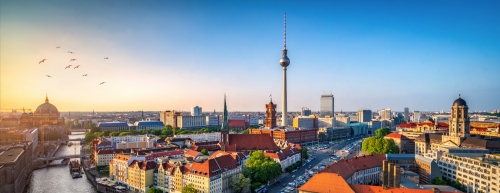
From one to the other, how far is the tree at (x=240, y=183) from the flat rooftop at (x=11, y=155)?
33.0 meters

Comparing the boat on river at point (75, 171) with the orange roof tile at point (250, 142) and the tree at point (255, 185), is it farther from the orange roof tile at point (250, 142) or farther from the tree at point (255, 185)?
the tree at point (255, 185)

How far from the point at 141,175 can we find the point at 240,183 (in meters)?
15.8

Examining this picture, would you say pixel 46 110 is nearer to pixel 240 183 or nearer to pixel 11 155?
pixel 11 155

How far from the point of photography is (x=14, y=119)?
11912 cm

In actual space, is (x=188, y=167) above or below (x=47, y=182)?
above

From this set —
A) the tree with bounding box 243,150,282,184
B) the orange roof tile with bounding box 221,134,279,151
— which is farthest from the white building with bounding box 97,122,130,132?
the tree with bounding box 243,150,282,184

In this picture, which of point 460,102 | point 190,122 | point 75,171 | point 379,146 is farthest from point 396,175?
point 190,122

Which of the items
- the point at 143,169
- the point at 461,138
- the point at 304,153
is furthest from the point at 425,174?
the point at 143,169

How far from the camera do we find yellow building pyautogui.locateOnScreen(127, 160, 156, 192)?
48500 mm

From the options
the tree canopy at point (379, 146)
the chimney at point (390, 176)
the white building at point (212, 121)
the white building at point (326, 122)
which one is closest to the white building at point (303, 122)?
the white building at point (326, 122)

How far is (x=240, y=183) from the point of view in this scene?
4559 cm

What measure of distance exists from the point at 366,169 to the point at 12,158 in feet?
186

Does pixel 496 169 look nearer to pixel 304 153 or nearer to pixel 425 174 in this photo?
pixel 425 174

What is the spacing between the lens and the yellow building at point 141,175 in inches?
1909
